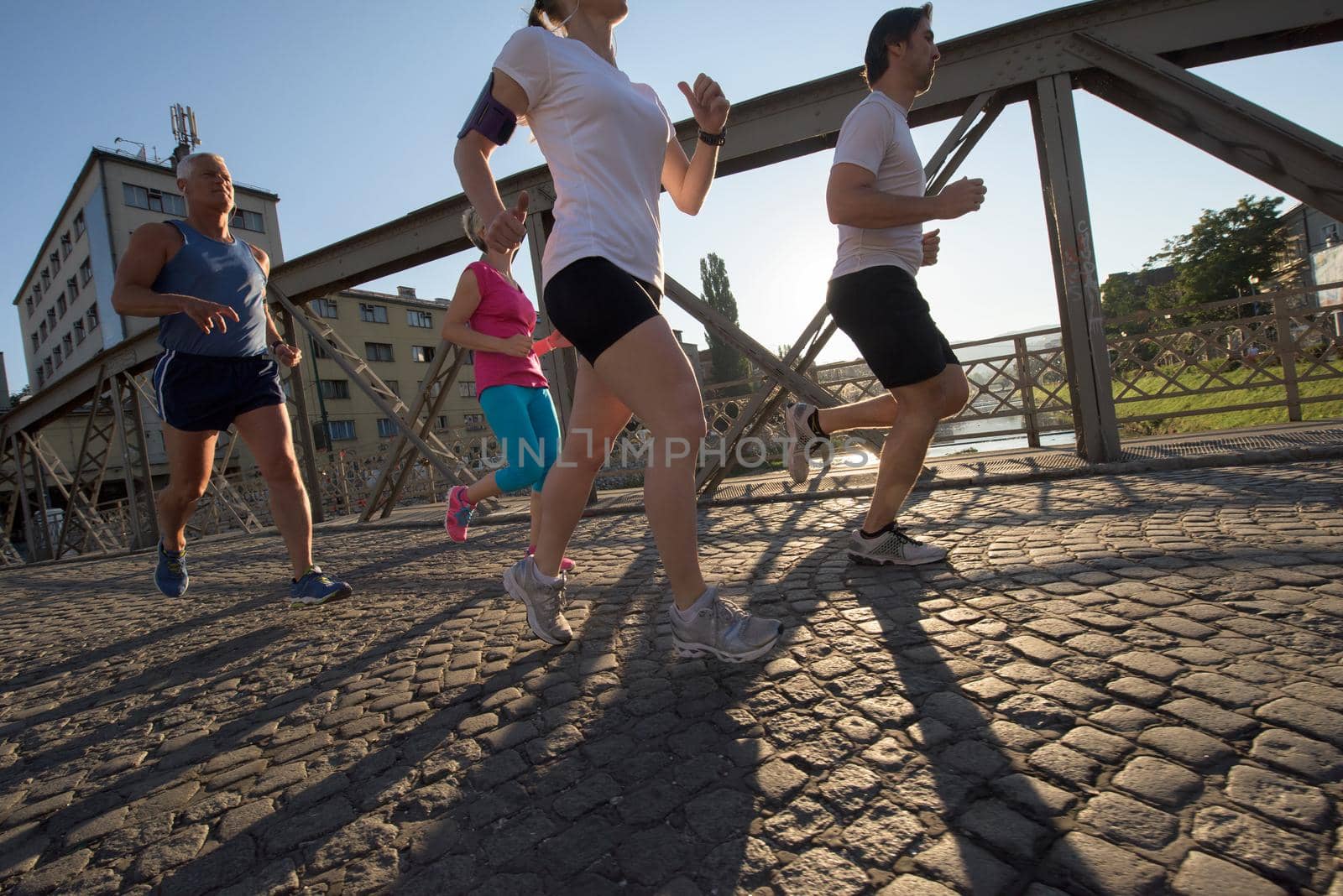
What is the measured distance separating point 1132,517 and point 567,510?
2530 mm

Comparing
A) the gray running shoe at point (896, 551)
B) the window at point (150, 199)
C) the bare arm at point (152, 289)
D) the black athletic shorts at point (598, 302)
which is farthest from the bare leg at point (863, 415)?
A: the window at point (150, 199)

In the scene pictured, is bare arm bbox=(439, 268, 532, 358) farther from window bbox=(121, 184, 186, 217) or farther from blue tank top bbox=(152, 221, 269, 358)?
window bbox=(121, 184, 186, 217)

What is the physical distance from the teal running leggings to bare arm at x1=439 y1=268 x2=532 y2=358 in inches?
8.0

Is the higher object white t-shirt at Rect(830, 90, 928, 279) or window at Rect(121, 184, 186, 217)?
window at Rect(121, 184, 186, 217)

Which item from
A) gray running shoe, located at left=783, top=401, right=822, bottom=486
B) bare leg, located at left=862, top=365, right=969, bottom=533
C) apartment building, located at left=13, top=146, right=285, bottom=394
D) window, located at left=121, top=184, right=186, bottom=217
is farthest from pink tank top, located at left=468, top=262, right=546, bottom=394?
window, located at left=121, top=184, right=186, bottom=217

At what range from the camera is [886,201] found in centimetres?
257

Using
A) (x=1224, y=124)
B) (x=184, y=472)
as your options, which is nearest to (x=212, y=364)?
(x=184, y=472)

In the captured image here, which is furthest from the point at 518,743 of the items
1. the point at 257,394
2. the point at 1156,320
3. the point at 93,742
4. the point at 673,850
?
the point at 1156,320

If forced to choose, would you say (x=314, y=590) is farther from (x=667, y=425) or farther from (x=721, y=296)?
(x=721, y=296)

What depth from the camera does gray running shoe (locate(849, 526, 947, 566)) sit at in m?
2.70

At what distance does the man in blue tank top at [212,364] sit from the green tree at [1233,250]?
49.9 meters

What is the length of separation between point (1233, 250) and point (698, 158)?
5166 cm

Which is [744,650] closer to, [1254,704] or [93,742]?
[1254,704]

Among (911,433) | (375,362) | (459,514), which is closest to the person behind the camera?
(911,433)
